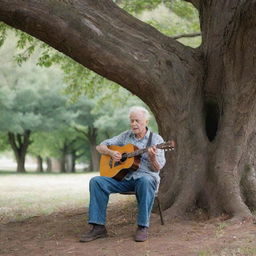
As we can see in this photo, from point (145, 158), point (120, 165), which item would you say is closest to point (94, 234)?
point (120, 165)

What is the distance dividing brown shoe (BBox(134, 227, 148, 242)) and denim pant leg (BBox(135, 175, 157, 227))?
65mm

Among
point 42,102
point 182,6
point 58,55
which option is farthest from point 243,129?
point 42,102

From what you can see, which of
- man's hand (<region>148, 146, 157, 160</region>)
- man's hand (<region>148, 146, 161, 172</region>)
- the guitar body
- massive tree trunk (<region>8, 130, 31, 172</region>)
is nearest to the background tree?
massive tree trunk (<region>8, 130, 31, 172</region>)

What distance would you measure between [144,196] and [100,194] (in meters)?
0.58

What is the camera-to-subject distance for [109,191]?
5938 millimetres

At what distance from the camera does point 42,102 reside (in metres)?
33.0

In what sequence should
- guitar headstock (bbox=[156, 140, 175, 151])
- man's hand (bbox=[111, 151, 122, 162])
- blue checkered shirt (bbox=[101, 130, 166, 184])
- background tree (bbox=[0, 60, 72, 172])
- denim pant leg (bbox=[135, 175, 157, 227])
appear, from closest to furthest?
guitar headstock (bbox=[156, 140, 175, 151]) < denim pant leg (bbox=[135, 175, 157, 227]) < blue checkered shirt (bbox=[101, 130, 166, 184]) < man's hand (bbox=[111, 151, 122, 162]) < background tree (bbox=[0, 60, 72, 172])

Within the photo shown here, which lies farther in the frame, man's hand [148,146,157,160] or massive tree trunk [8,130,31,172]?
massive tree trunk [8,130,31,172]

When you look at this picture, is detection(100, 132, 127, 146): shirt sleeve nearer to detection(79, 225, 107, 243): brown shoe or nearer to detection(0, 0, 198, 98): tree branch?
detection(0, 0, 198, 98): tree branch

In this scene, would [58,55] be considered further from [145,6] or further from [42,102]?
[42,102]

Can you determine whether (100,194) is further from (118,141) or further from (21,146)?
(21,146)

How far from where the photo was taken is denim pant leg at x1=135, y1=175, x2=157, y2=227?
5.70 metres

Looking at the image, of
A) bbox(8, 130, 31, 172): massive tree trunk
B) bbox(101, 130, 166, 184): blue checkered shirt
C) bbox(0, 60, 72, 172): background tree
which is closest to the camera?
bbox(101, 130, 166, 184): blue checkered shirt

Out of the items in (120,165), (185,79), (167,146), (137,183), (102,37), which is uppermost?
(102,37)
